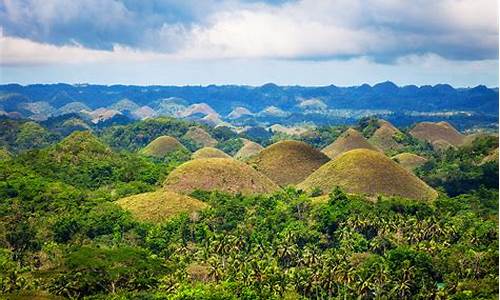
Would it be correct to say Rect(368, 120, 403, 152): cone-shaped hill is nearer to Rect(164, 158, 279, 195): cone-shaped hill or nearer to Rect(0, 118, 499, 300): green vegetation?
Rect(0, 118, 499, 300): green vegetation

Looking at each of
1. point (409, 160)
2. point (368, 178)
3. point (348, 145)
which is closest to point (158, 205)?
point (368, 178)

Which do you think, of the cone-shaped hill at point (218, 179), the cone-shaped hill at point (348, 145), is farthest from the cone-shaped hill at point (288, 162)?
the cone-shaped hill at point (348, 145)

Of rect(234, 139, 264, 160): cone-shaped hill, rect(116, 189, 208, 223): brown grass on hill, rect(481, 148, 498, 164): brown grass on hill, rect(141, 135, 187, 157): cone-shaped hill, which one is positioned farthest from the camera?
rect(234, 139, 264, 160): cone-shaped hill

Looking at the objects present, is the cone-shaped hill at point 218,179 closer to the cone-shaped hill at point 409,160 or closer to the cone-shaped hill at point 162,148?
the cone-shaped hill at point 409,160

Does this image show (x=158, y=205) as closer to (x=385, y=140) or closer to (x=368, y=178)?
(x=368, y=178)

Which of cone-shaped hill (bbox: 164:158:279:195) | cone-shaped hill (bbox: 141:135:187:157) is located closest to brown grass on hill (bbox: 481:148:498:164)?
cone-shaped hill (bbox: 164:158:279:195)
